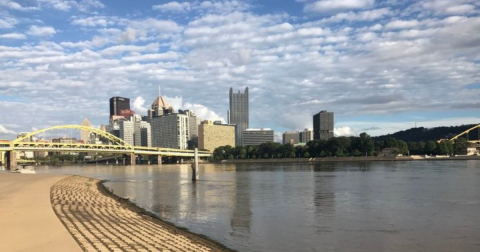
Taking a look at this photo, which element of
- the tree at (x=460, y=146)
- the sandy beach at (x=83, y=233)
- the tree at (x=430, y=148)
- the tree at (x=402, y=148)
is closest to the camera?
the sandy beach at (x=83, y=233)

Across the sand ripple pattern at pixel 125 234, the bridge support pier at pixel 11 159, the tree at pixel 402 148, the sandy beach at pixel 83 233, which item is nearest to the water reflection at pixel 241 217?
the sandy beach at pixel 83 233

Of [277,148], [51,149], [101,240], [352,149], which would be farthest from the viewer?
[277,148]

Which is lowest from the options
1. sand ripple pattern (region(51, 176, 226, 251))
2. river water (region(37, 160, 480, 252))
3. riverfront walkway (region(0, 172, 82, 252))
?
river water (region(37, 160, 480, 252))

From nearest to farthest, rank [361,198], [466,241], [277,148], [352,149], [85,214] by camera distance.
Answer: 1. [466,241]
2. [85,214]
3. [361,198]
4. [352,149]
5. [277,148]

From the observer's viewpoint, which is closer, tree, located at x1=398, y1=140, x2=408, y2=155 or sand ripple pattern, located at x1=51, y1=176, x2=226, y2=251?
sand ripple pattern, located at x1=51, y1=176, x2=226, y2=251

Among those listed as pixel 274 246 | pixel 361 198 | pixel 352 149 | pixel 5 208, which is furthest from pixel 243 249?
pixel 352 149

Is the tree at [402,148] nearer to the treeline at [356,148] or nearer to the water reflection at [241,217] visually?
the treeline at [356,148]

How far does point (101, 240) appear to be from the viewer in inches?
491

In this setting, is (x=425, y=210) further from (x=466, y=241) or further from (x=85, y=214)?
(x=85, y=214)

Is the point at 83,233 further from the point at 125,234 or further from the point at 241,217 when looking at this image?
Answer: the point at 241,217

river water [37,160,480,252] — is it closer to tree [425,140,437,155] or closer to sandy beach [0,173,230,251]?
sandy beach [0,173,230,251]

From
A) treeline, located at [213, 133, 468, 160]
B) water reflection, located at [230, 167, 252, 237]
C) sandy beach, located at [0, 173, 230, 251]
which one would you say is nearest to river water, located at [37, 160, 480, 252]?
water reflection, located at [230, 167, 252, 237]

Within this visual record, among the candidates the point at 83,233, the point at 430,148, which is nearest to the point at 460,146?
the point at 430,148

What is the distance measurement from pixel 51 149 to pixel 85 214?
4797 inches
